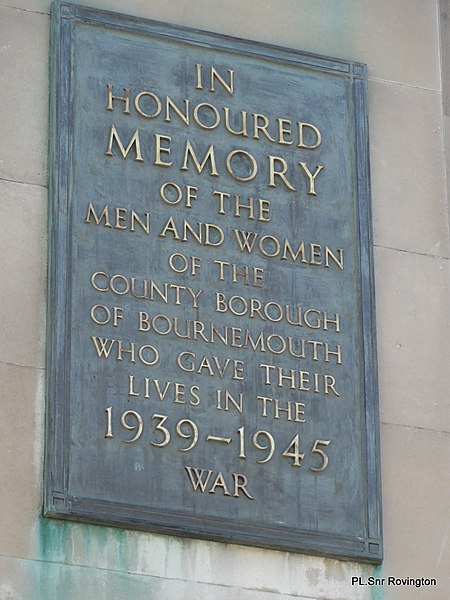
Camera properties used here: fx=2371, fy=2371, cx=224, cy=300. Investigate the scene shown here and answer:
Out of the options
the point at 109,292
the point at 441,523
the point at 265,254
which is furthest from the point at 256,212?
the point at 441,523

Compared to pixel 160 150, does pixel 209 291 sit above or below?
below

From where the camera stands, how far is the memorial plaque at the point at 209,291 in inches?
644

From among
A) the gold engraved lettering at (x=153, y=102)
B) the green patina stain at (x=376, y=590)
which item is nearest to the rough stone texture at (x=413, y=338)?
the green patina stain at (x=376, y=590)

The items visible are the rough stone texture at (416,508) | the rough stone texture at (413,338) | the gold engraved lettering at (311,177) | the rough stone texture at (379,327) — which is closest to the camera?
the rough stone texture at (379,327)

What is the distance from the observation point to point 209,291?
17000mm

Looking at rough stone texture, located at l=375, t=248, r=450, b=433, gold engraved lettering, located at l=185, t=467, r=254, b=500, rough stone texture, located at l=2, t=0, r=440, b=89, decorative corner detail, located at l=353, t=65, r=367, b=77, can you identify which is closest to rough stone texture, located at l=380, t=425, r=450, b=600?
rough stone texture, located at l=375, t=248, r=450, b=433

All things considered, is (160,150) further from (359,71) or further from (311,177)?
(359,71)

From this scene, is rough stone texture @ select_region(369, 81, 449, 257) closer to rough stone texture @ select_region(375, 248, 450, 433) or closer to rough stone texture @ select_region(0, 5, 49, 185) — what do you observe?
rough stone texture @ select_region(375, 248, 450, 433)

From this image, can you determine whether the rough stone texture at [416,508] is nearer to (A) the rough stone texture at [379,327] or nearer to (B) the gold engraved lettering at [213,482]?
(A) the rough stone texture at [379,327]

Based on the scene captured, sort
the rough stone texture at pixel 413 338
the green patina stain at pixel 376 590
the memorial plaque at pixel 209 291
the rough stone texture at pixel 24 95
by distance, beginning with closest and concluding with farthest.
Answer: the memorial plaque at pixel 209 291
the green patina stain at pixel 376 590
the rough stone texture at pixel 24 95
the rough stone texture at pixel 413 338

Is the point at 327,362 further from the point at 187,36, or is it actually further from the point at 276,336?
the point at 187,36

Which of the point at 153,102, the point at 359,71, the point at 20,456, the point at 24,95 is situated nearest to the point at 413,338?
the point at 359,71

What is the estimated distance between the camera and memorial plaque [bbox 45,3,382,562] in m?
16.4

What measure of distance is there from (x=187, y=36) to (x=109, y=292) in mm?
2233
